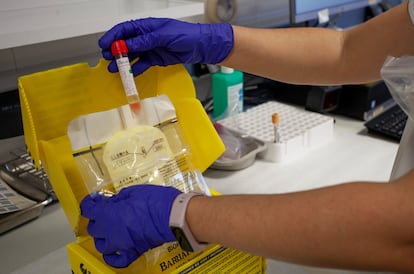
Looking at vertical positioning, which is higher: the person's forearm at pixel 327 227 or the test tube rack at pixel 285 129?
the person's forearm at pixel 327 227

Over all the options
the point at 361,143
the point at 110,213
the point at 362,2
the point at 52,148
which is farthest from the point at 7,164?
the point at 362,2

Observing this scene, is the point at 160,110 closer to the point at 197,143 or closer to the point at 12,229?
the point at 197,143

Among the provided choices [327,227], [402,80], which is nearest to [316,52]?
[402,80]

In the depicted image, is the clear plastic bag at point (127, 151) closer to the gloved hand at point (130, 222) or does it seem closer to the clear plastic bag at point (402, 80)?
the gloved hand at point (130, 222)

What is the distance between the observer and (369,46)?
961 mm

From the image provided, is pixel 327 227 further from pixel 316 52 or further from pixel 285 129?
pixel 285 129

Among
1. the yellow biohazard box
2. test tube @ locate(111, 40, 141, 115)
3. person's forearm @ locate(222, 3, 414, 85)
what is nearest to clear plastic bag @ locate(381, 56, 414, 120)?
person's forearm @ locate(222, 3, 414, 85)

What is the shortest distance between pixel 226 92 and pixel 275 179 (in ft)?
1.26

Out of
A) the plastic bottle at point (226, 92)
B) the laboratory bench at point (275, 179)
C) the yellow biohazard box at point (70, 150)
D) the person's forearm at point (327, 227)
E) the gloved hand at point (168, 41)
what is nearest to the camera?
the person's forearm at point (327, 227)

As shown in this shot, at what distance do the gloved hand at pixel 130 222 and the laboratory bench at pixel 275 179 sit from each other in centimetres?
31

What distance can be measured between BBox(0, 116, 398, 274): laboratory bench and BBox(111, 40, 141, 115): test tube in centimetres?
40

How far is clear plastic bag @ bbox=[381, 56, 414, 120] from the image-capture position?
2.35 ft

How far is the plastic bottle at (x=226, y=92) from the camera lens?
4.63ft

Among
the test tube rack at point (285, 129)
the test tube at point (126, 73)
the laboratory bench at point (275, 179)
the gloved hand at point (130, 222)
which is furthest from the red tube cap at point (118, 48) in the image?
the test tube rack at point (285, 129)
